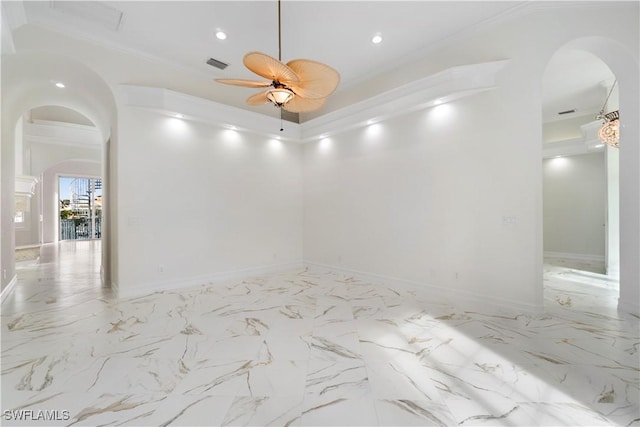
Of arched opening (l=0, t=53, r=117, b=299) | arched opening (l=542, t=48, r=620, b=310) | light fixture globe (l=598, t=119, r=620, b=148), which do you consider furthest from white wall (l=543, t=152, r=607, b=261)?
arched opening (l=0, t=53, r=117, b=299)

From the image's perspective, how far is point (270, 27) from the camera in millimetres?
3875

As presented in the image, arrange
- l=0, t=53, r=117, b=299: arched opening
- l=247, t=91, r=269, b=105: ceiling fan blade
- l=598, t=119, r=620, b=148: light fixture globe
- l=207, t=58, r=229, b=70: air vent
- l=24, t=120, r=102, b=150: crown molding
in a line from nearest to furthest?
1. l=247, t=91, r=269, b=105: ceiling fan blade
2. l=0, t=53, r=117, b=299: arched opening
3. l=598, t=119, r=620, b=148: light fixture globe
4. l=207, t=58, r=229, b=70: air vent
5. l=24, t=120, r=102, b=150: crown molding

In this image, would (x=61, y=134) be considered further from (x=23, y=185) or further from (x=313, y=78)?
(x=313, y=78)

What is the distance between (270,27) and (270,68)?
1908mm

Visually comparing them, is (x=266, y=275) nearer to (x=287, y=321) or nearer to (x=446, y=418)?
(x=287, y=321)

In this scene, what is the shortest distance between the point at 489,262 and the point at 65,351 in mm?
5101

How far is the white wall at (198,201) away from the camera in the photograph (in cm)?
425

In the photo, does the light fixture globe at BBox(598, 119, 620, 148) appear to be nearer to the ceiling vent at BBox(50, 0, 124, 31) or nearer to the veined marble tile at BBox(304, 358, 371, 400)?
the veined marble tile at BBox(304, 358, 371, 400)

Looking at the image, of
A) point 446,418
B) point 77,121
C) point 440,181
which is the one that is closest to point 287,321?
point 446,418

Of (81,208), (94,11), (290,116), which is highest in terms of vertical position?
(94,11)

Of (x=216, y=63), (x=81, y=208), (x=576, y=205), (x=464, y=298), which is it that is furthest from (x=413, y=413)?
(x=81, y=208)

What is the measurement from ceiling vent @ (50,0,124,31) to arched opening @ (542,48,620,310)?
270 inches

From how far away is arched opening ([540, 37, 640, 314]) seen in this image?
3.33m

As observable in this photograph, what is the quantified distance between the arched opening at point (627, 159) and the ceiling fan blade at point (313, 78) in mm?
3070
